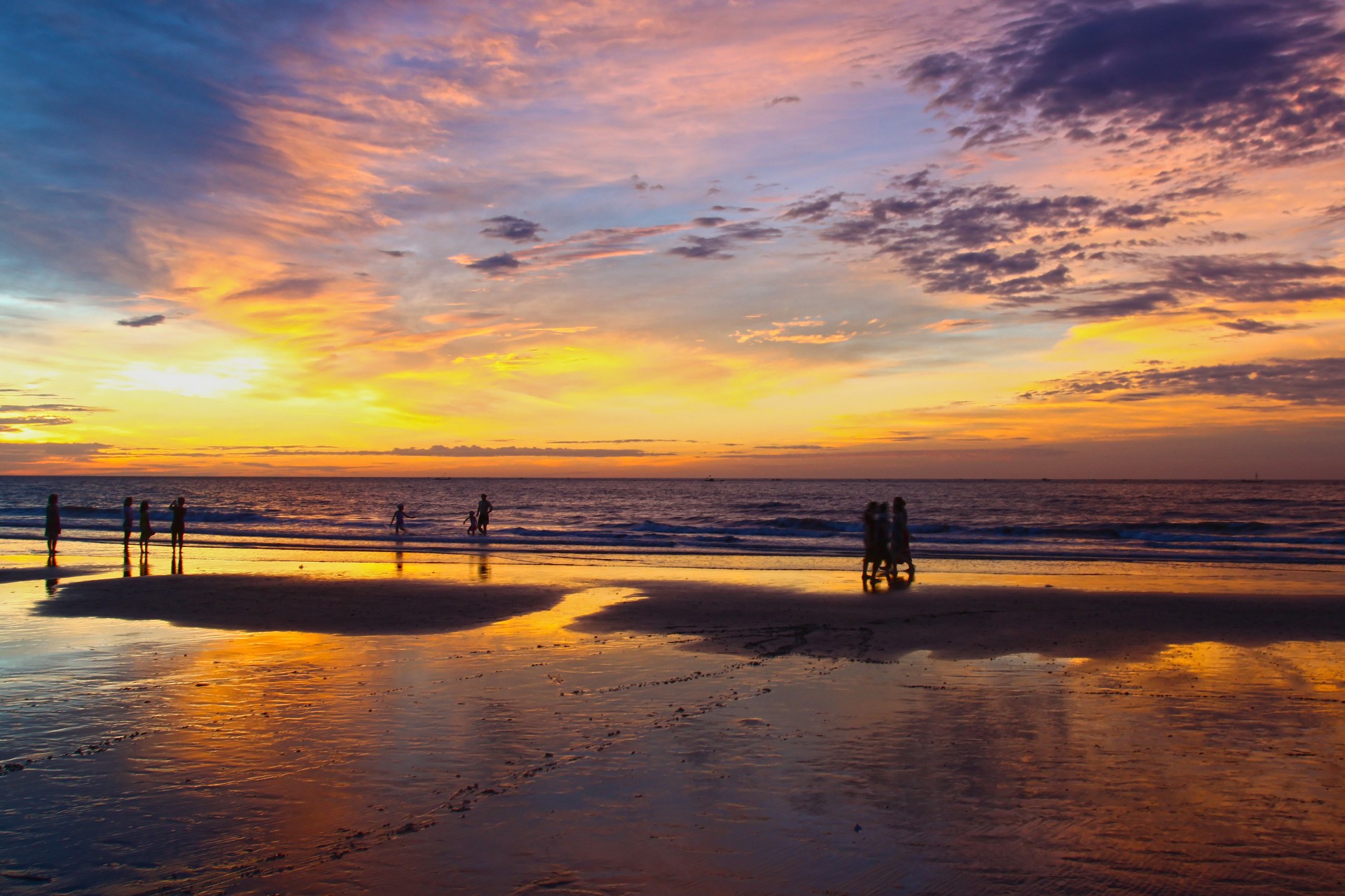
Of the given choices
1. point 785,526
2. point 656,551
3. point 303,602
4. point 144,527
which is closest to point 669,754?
point 303,602

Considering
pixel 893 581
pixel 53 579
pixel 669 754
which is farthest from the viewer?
pixel 893 581

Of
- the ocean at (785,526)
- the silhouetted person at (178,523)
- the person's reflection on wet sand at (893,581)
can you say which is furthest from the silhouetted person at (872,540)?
the silhouetted person at (178,523)

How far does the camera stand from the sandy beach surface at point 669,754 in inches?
216

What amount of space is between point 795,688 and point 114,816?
7.08 meters

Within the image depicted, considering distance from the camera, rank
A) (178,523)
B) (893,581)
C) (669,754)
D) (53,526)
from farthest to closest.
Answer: (53,526) → (178,523) → (893,581) → (669,754)

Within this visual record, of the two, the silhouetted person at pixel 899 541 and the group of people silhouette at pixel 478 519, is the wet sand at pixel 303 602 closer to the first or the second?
the silhouetted person at pixel 899 541

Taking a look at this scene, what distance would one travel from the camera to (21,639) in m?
13.4

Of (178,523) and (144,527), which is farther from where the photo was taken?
(144,527)

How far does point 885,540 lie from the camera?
22.7 m

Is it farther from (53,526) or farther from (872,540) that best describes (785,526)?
(53,526)

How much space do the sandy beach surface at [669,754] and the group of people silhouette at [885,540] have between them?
641 centimetres

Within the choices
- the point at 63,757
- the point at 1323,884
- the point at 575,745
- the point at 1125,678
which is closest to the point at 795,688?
the point at 575,745

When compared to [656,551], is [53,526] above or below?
above

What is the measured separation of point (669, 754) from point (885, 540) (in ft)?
53.2
